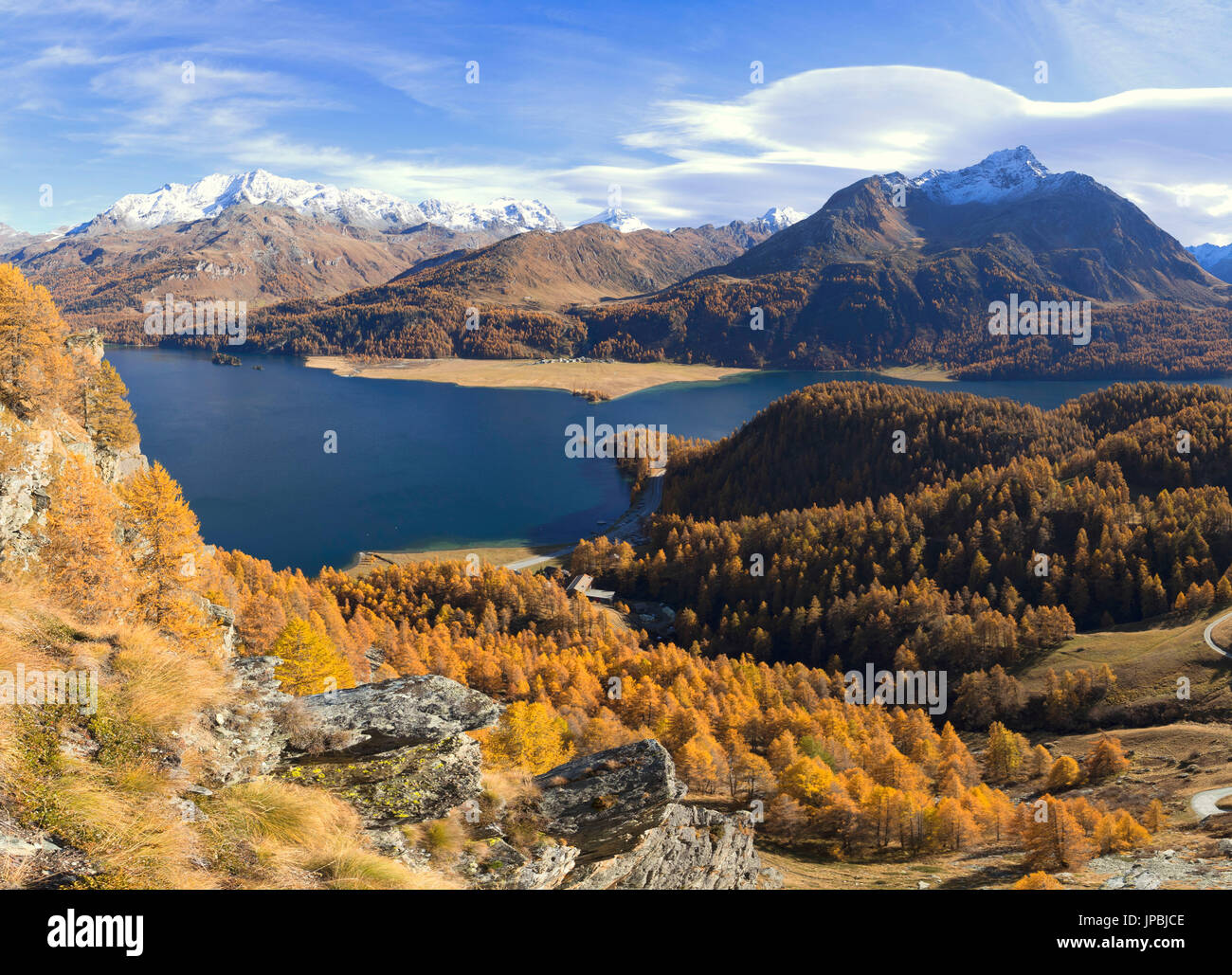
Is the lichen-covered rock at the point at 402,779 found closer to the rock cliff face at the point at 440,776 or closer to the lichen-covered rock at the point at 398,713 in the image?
the rock cliff face at the point at 440,776

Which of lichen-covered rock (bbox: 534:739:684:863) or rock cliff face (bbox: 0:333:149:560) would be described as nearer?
lichen-covered rock (bbox: 534:739:684:863)

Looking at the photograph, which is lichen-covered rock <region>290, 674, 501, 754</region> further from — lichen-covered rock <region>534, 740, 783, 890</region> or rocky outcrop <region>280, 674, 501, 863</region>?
lichen-covered rock <region>534, 740, 783, 890</region>


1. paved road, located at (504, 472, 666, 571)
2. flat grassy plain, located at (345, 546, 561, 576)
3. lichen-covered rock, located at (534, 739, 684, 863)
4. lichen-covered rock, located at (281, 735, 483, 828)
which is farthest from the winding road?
paved road, located at (504, 472, 666, 571)

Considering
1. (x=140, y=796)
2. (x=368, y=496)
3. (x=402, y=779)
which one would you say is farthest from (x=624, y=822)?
(x=368, y=496)

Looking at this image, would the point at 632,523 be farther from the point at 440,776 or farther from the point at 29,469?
the point at 440,776

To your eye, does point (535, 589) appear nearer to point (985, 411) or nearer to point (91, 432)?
point (91, 432)
